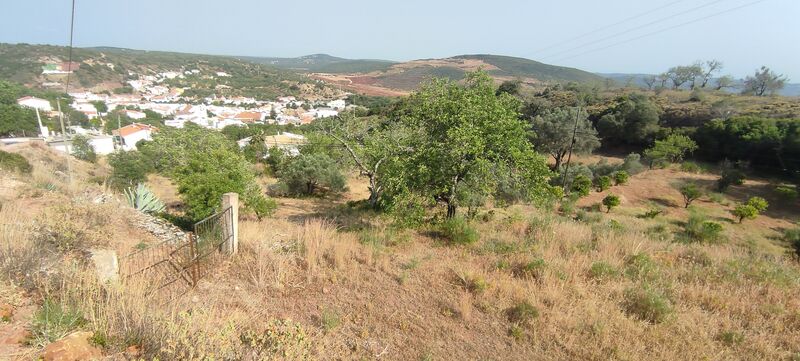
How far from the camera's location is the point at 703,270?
5.92 meters

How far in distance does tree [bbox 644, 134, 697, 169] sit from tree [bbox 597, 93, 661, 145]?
5.19 metres

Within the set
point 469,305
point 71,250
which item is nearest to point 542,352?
point 469,305

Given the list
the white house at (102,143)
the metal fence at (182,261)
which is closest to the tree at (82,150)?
the white house at (102,143)

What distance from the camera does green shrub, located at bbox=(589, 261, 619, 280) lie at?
5711mm

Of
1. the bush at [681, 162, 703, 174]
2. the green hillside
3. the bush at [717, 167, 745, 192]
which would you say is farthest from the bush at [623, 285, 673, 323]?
the green hillside

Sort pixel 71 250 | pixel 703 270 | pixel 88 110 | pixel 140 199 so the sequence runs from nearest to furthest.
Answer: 1. pixel 71 250
2. pixel 703 270
3. pixel 140 199
4. pixel 88 110

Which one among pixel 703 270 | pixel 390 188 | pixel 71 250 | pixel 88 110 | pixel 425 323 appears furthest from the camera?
pixel 88 110

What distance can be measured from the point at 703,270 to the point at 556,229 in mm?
2599

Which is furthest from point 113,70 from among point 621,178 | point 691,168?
point 691,168

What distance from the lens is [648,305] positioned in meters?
4.77

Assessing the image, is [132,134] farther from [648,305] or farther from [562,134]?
[648,305]

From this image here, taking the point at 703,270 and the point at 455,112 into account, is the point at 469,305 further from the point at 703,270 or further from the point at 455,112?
the point at 455,112

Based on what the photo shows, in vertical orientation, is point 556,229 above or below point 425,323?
above

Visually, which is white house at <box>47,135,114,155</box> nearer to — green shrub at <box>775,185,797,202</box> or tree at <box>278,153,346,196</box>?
tree at <box>278,153,346,196</box>
